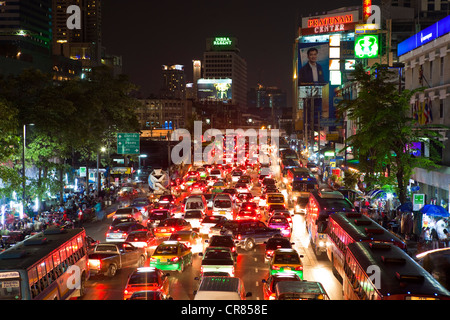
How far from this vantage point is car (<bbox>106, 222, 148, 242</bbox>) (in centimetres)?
2798

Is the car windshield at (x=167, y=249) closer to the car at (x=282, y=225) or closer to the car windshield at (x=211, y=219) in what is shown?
the car at (x=282, y=225)

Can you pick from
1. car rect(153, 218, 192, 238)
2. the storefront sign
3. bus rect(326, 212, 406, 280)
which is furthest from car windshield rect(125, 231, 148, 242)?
the storefront sign

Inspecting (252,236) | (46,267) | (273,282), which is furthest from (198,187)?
(46,267)

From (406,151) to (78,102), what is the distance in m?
28.1

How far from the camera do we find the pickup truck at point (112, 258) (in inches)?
833

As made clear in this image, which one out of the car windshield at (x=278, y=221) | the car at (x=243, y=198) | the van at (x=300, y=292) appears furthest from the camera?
the car at (x=243, y=198)

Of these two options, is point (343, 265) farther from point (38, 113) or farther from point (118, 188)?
point (118, 188)

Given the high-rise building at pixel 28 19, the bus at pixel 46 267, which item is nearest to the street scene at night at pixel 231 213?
the bus at pixel 46 267

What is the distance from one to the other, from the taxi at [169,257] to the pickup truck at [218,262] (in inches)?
73.1

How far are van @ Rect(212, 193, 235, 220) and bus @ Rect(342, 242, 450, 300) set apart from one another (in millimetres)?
18788

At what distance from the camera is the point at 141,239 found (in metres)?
26.4

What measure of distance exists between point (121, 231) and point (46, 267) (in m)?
12.5

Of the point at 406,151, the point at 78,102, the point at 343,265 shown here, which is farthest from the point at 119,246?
the point at 78,102

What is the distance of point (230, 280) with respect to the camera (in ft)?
47.2
